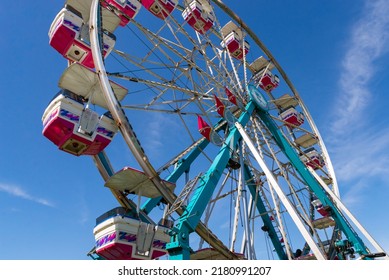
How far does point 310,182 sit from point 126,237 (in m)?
7.32

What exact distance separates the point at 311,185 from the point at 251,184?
2.19 m

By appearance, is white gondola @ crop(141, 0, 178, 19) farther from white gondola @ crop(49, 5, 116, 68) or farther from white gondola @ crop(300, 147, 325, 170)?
white gondola @ crop(300, 147, 325, 170)

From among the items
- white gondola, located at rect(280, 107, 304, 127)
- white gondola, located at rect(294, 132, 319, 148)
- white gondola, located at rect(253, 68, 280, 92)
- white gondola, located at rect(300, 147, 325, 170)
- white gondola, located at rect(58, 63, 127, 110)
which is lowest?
white gondola, located at rect(58, 63, 127, 110)

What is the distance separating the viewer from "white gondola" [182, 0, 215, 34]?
44.3 feet

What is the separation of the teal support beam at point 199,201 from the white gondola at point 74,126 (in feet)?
8.03

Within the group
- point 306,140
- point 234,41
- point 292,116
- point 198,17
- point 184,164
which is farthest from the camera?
point 306,140

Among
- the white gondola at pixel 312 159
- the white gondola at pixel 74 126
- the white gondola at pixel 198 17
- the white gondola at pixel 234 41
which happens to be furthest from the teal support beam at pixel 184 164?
the white gondola at pixel 312 159

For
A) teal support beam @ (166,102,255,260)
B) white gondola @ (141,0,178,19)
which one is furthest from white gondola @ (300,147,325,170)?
white gondola @ (141,0,178,19)

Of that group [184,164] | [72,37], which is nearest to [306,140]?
[184,164]

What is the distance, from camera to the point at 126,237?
298 inches

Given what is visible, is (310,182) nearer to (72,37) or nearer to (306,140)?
(306,140)

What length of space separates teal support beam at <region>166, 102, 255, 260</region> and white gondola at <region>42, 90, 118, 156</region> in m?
2.45

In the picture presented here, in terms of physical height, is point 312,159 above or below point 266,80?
below

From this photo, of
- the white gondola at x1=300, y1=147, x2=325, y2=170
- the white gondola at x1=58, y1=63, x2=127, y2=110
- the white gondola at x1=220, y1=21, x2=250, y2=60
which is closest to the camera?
the white gondola at x1=58, y1=63, x2=127, y2=110
